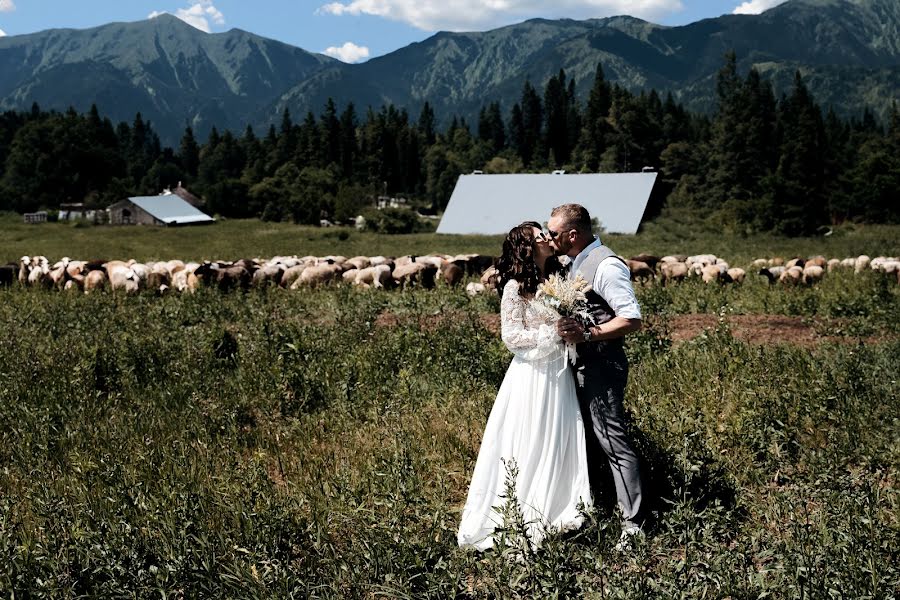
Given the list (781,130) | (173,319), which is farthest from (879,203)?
(173,319)

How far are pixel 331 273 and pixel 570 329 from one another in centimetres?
1310

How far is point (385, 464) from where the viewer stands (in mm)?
6230

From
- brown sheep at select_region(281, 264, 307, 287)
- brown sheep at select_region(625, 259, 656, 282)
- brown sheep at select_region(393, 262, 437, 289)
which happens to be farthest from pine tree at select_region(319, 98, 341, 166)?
brown sheep at select_region(625, 259, 656, 282)

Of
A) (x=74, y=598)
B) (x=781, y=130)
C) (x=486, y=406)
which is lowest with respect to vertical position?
(x=74, y=598)

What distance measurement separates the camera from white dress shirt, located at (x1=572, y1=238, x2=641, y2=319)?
511 cm

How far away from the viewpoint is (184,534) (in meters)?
5.02

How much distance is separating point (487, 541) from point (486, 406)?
8.15 feet

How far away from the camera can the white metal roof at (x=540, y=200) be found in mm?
52469

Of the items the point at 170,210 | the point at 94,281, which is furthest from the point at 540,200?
the point at 94,281

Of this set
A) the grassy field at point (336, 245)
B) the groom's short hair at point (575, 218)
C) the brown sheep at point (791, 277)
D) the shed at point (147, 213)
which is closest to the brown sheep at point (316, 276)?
the brown sheep at point (791, 277)

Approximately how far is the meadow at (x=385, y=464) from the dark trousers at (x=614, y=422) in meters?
0.20

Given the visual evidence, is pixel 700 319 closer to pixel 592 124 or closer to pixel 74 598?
pixel 74 598

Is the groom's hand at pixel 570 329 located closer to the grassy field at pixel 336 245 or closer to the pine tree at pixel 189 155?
the grassy field at pixel 336 245

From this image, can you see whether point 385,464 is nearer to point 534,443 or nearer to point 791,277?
point 534,443
